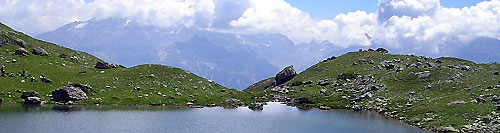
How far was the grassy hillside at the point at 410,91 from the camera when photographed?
9494 centimetres

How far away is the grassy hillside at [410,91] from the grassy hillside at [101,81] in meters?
27.1

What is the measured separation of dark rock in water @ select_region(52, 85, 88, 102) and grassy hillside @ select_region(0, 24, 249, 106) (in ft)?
5.39

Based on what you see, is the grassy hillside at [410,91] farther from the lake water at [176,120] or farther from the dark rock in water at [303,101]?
the lake water at [176,120]

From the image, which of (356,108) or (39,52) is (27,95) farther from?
(356,108)

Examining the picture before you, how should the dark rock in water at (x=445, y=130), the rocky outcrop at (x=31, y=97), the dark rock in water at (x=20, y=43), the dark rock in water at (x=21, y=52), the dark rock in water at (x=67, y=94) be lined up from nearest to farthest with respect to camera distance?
1. the dark rock in water at (x=445, y=130)
2. the rocky outcrop at (x=31, y=97)
3. the dark rock in water at (x=67, y=94)
4. the dark rock in water at (x=21, y=52)
5. the dark rock in water at (x=20, y=43)

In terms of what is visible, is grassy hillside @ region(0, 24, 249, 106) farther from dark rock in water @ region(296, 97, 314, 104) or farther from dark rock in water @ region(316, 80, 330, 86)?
dark rock in water @ region(316, 80, 330, 86)

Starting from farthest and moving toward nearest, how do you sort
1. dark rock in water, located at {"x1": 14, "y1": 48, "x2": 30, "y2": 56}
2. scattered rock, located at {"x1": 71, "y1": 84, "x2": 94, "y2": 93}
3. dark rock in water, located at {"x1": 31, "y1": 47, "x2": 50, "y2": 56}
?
dark rock in water, located at {"x1": 31, "y1": 47, "x2": 50, "y2": 56} < dark rock in water, located at {"x1": 14, "y1": 48, "x2": 30, "y2": 56} < scattered rock, located at {"x1": 71, "y1": 84, "x2": 94, "y2": 93}

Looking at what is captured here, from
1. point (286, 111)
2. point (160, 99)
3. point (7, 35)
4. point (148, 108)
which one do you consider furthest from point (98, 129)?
point (7, 35)

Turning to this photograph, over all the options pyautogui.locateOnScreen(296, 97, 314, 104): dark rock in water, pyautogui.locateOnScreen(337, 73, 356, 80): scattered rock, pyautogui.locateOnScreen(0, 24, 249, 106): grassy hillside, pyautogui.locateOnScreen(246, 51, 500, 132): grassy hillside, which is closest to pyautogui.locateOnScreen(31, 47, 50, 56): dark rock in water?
pyautogui.locateOnScreen(0, 24, 249, 106): grassy hillside

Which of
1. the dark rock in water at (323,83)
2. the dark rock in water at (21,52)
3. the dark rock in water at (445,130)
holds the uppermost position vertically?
the dark rock in water at (21,52)

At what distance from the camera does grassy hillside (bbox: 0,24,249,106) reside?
121113 millimetres

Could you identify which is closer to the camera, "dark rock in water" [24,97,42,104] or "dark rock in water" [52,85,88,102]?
"dark rock in water" [24,97,42,104]

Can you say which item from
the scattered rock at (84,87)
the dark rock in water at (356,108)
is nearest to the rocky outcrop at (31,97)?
the scattered rock at (84,87)

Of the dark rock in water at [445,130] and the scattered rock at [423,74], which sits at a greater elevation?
the scattered rock at [423,74]
